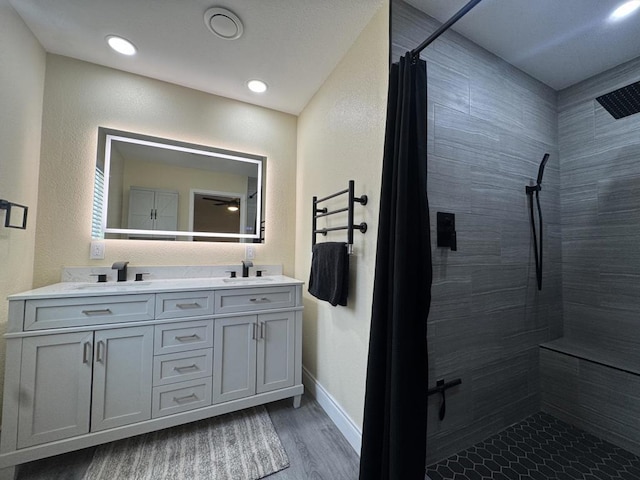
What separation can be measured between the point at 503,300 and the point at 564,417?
3.03ft

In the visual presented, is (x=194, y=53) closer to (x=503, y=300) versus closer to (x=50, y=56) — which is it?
(x=50, y=56)

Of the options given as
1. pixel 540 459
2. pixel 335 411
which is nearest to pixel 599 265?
pixel 540 459

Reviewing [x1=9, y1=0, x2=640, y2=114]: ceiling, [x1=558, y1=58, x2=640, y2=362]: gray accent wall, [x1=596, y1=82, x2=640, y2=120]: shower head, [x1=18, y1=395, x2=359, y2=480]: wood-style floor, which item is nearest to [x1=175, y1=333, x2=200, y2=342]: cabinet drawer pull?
[x1=18, y1=395, x2=359, y2=480]: wood-style floor

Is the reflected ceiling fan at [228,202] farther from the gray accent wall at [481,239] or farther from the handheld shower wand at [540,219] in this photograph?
the handheld shower wand at [540,219]

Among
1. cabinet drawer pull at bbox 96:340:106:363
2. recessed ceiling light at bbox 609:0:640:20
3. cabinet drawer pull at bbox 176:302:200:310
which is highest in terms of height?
recessed ceiling light at bbox 609:0:640:20

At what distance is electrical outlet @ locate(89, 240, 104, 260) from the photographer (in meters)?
1.73

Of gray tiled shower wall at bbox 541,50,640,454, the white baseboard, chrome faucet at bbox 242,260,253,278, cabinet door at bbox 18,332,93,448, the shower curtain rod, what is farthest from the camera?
chrome faucet at bbox 242,260,253,278

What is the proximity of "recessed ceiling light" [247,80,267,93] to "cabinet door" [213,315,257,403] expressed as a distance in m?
1.74

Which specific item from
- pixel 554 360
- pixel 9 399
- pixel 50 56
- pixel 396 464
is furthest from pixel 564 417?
pixel 50 56

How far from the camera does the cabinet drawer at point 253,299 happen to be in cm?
161

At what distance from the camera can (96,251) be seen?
5.70 feet

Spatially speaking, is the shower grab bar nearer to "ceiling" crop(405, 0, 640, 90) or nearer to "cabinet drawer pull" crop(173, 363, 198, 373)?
"cabinet drawer pull" crop(173, 363, 198, 373)

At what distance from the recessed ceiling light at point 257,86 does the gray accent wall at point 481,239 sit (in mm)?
1080

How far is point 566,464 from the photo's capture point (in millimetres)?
1353
